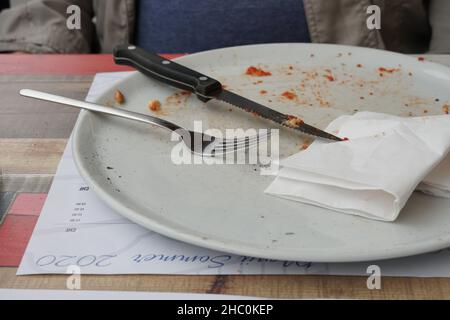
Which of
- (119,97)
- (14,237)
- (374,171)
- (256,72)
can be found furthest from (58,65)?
(374,171)

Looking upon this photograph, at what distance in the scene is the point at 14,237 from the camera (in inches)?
23.5

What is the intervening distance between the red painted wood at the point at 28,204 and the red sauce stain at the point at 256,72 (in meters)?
0.39

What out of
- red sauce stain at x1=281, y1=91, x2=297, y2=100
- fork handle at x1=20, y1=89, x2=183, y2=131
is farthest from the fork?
red sauce stain at x1=281, y1=91, x2=297, y2=100

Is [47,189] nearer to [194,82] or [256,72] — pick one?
[194,82]

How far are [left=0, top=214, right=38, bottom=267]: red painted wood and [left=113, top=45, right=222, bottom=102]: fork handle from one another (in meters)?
0.30

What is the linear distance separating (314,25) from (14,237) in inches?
32.1

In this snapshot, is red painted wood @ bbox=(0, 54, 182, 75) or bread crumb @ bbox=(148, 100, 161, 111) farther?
red painted wood @ bbox=(0, 54, 182, 75)

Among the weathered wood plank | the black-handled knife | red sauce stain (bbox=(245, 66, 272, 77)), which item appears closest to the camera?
the weathered wood plank

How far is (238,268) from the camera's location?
0.55 m

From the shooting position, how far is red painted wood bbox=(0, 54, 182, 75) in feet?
3.22

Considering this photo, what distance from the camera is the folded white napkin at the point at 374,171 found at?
0.56 m

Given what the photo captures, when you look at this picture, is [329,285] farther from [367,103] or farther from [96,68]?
[96,68]

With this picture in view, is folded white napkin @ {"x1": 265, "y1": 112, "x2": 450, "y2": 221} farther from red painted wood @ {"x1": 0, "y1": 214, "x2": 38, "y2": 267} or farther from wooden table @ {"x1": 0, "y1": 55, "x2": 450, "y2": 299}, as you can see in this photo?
red painted wood @ {"x1": 0, "y1": 214, "x2": 38, "y2": 267}
